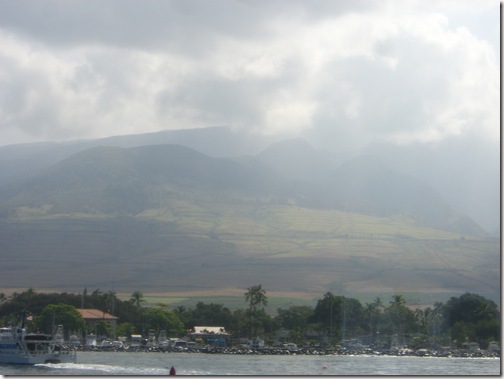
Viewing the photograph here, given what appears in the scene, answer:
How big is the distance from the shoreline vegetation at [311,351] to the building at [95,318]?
27.8ft

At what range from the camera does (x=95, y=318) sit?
106312mm

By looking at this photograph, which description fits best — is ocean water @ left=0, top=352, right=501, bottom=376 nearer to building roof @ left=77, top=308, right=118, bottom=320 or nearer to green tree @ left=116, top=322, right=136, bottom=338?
building roof @ left=77, top=308, right=118, bottom=320

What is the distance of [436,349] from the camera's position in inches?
3725

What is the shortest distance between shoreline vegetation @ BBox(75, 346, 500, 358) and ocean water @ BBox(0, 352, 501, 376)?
18.7ft

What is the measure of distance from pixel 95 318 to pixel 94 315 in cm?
33

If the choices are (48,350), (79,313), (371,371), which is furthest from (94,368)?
(79,313)

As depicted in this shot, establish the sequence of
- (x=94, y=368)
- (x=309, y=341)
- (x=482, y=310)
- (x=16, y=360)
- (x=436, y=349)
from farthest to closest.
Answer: (x=309, y=341) → (x=436, y=349) → (x=482, y=310) → (x=16, y=360) → (x=94, y=368)

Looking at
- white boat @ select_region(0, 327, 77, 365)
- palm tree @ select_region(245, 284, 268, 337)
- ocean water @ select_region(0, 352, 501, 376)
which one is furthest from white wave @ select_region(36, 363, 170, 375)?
palm tree @ select_region(245, 284, 268, 337)

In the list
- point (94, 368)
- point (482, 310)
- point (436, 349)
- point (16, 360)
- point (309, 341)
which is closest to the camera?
point (94, 368)

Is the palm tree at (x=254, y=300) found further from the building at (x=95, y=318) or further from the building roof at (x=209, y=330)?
the building at (x=95, y=318)

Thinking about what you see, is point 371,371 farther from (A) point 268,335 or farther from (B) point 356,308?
(A) point 268,335

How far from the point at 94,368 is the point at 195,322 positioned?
46072mm

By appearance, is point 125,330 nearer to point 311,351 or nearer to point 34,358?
point 311,351

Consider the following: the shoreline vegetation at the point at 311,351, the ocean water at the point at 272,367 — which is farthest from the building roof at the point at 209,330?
the ocean water at the point at 272,367
